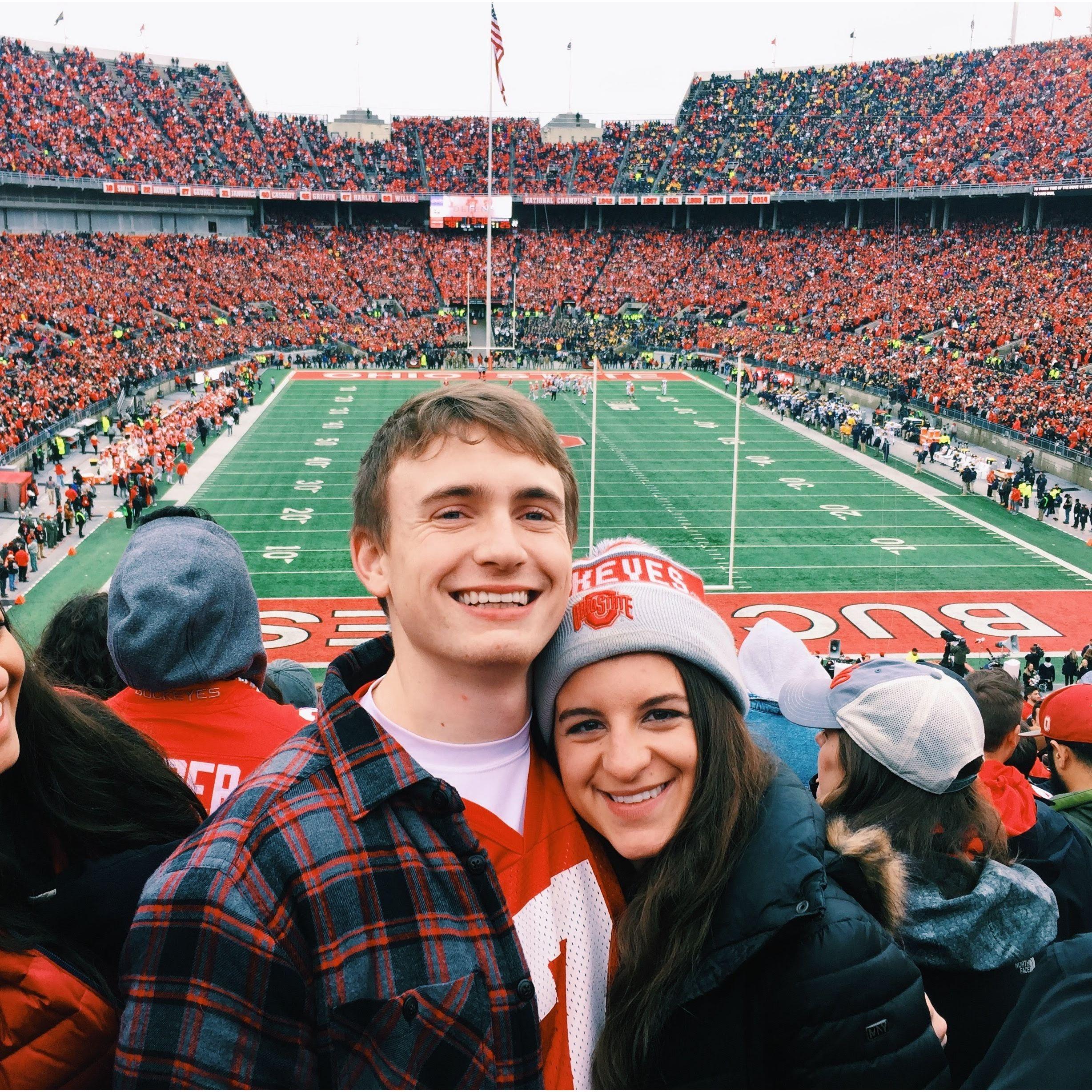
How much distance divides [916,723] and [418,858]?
53.3 inches

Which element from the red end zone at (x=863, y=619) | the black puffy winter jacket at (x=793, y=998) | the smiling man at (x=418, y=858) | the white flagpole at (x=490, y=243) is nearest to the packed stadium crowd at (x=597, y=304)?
the white flagpole at (x=490, y=243)

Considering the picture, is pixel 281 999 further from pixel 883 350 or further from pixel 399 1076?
pixel 883 350

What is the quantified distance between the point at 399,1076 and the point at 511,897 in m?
0.35

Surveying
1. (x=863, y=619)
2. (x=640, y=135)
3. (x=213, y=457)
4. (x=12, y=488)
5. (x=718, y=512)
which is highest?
(x=640, y=135)

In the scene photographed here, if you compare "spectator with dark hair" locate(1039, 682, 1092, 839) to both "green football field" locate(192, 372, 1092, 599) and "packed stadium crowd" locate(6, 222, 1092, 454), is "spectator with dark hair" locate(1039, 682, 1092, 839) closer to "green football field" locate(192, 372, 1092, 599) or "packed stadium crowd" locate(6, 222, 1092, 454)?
"green football field" locate(192, 372, 1092, 599)

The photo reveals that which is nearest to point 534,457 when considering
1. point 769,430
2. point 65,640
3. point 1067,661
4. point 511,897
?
point 511,897

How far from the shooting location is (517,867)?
1.88 m

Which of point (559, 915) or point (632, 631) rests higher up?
point (632, 631)

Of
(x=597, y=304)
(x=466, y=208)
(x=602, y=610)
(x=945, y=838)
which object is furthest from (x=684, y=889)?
(x=466, y=208)

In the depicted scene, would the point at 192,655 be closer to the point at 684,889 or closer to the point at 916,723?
the point at 684,889


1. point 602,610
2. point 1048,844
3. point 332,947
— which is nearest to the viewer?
point 332,947

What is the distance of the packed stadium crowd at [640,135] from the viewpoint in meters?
51.8

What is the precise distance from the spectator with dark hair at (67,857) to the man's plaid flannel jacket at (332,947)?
19 cm

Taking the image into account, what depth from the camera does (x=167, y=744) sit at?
2.72 m
